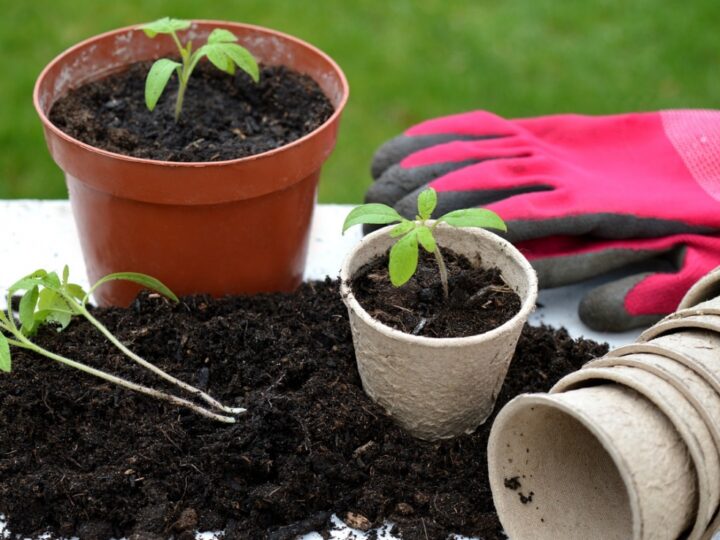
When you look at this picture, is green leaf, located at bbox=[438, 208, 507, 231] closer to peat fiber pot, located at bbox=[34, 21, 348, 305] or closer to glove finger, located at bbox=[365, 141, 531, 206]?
peat fiber pot, located at bbox=[34, 21, 348, 305]

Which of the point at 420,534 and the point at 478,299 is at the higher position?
the point at 478,299

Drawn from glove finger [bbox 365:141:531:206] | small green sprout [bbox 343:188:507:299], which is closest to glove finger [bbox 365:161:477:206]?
glove finger [bbox 365:141:531:206]

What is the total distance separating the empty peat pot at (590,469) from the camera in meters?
0.91

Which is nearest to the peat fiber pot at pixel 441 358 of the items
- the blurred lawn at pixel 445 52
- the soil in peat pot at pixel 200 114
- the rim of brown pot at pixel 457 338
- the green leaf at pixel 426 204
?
the rim of brown pot at pixel 457 338

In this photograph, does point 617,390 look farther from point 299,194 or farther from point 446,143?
point 446,143

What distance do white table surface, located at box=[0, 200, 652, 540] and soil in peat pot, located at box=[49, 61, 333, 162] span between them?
289 millimetres

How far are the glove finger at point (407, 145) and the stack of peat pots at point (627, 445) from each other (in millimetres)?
606

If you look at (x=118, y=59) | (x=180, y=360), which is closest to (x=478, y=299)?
(x=180, y=360)

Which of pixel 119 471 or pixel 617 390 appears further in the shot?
pixel 119 471

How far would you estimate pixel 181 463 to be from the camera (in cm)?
112

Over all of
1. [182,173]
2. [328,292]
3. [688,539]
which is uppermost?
[182,173]

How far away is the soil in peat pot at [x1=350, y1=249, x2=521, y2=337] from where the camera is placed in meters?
1.17

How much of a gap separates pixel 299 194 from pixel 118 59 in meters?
0.45

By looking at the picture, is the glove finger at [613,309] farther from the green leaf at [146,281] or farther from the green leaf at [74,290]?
the green leaf at [74,290]
